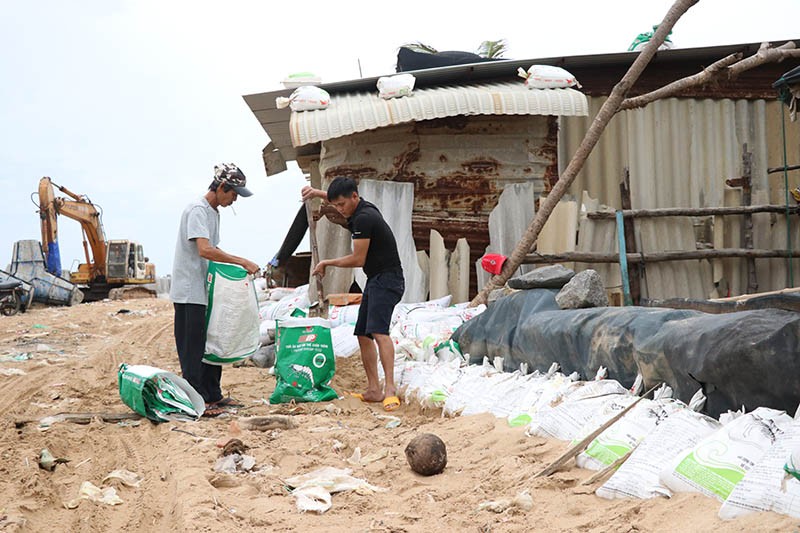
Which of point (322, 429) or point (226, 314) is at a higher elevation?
point (226, 314)

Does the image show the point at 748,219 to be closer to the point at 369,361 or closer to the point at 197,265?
the point at 369,361

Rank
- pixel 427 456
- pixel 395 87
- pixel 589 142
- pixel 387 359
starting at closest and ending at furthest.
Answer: pixel 427 456 → pixel 387 359 → pixel 589 142 → pixel 395 87

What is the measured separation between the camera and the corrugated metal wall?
8.38m

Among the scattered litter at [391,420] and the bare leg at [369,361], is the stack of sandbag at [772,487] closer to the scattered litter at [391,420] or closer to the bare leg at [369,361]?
the scattered litter at [391,420]

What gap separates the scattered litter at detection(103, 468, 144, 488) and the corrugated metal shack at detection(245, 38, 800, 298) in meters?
5.44

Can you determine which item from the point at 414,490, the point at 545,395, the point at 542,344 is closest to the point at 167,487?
the point at 414,490

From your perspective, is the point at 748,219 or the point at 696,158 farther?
the point at 696,158

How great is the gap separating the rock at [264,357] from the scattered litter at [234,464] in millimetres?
3785

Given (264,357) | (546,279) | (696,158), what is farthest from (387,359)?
(696,158)

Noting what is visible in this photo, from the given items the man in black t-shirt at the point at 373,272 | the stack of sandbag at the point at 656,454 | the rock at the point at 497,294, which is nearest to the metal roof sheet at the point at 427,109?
the rock at the point at 497,294

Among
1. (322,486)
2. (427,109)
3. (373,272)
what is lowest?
(322,486)

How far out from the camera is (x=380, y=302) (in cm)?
505

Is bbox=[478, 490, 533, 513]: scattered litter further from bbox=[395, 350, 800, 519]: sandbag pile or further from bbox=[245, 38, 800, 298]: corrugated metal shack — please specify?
bbox=[245, 38, 800, 298]: corrugated metal shack

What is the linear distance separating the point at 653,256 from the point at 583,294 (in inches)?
153
